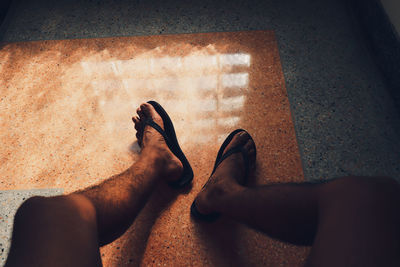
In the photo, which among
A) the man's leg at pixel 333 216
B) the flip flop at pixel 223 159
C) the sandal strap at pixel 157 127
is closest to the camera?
the man's leg at pixel 333 216

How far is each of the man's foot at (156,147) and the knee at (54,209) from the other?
0.38 metres

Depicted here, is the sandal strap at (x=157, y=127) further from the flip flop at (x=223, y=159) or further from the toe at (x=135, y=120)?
the flip flop at (x=223, y=159)

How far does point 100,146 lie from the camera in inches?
50.0

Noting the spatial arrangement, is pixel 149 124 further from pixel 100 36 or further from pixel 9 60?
pixel 9 60

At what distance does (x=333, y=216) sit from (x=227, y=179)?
1.40 feet

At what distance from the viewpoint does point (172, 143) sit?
118cm

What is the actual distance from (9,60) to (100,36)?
59cm

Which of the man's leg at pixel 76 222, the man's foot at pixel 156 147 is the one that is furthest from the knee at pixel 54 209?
the man's foot at pixel 156 147

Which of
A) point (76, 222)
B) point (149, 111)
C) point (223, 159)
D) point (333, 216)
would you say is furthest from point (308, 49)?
point (76, 222)

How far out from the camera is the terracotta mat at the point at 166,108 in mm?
1043

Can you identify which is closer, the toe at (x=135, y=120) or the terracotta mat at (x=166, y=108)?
the terracotta mat at (x=166, y=108)

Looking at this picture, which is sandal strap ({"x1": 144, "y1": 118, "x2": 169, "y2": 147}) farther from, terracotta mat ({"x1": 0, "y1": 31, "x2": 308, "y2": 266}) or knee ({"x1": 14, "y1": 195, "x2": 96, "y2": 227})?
knee ({"x1": 14, "y1": 195, "x2": 96, "y2": 227})

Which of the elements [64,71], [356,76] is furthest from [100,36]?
[356,76]

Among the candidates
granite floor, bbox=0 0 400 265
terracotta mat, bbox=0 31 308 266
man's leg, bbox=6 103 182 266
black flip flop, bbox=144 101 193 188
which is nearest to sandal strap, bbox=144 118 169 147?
black flip flop, bbox=144 101 193 188
